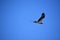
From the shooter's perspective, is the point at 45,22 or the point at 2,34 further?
the point at 45,22

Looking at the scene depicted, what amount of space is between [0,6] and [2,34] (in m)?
0.51

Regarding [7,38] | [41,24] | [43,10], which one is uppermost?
[43,10]

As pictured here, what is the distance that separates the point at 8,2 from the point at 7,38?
2.14 ft

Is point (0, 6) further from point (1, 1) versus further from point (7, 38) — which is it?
point (7, 38)

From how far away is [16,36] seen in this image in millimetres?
1660

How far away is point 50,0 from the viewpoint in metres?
1.77

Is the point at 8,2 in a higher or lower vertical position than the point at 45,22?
higher

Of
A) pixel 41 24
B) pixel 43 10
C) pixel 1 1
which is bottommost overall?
pixel 41 24

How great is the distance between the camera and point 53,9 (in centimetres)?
177

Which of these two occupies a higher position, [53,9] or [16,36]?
[53,9]

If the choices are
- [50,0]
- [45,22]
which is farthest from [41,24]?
[50,0]

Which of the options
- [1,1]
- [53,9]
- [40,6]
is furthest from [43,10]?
[1,1]

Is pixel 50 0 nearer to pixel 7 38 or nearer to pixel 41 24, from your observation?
pixel 41 24

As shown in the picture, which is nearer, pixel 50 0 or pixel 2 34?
pixel 2 34
